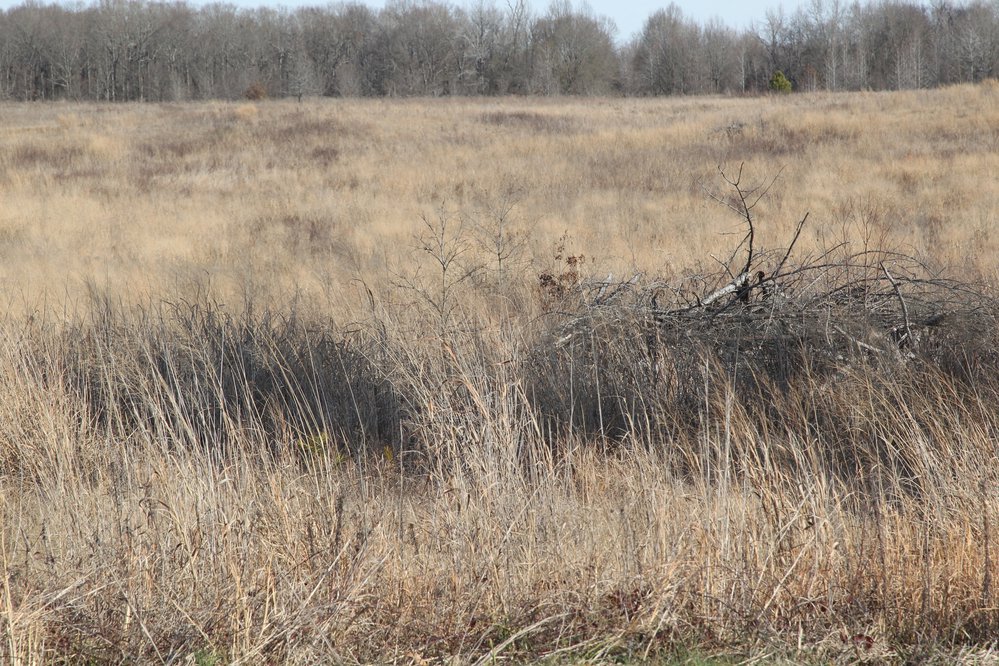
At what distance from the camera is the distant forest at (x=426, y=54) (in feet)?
209

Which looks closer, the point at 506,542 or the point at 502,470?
the point at 506,542

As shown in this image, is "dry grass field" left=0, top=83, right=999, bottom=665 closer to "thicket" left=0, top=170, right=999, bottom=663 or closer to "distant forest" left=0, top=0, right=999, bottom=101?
"thicket" left=0, top=170, right=999, bottom=663

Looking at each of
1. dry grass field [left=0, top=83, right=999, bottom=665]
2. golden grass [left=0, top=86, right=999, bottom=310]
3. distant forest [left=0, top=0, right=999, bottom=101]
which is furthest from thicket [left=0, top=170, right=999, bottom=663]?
distant forest [left=0, top=0, right=999, bottom=101]

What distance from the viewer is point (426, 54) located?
6956 centimetres

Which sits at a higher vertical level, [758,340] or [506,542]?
[758,340]

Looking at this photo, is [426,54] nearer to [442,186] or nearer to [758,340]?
[442,186]

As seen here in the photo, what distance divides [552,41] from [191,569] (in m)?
73.8

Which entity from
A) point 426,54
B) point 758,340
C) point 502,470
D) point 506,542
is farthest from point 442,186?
point 426,54

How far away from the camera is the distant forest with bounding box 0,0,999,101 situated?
6375 centimetres

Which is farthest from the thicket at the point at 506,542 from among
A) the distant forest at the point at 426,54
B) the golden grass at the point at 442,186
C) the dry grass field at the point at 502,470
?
the distant forest at the point at 426,54

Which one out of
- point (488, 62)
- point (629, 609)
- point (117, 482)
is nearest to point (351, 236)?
point (117, 482)

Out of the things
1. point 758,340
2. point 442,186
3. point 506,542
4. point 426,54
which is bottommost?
point 506,542

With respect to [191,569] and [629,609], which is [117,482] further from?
[629,609]

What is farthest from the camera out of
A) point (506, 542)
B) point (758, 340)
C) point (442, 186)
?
point (442, 186)
